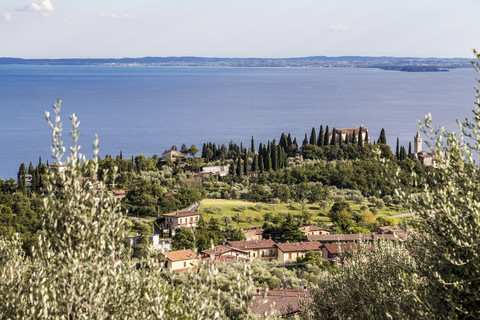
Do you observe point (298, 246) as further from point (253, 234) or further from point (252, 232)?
point (252, 232)

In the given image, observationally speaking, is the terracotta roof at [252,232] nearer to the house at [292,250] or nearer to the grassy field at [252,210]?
the grassy field at [252,210]

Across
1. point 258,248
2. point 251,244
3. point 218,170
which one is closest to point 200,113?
point 218,170

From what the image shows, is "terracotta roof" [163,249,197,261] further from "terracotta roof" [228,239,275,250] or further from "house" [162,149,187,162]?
"house" [162,149,187,162]

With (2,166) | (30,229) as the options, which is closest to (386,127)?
(2,166)

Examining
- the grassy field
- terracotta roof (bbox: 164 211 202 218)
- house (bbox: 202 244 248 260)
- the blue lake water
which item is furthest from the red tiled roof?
the blue lake water

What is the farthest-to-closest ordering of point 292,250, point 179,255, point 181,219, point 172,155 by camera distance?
point 172,155 → point 181,219 → point 292,250 → point 179,255

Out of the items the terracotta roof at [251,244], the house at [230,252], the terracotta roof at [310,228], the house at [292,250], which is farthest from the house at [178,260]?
the terracotta roof at [310,228]

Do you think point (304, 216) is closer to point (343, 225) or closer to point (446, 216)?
point (343, 225)
